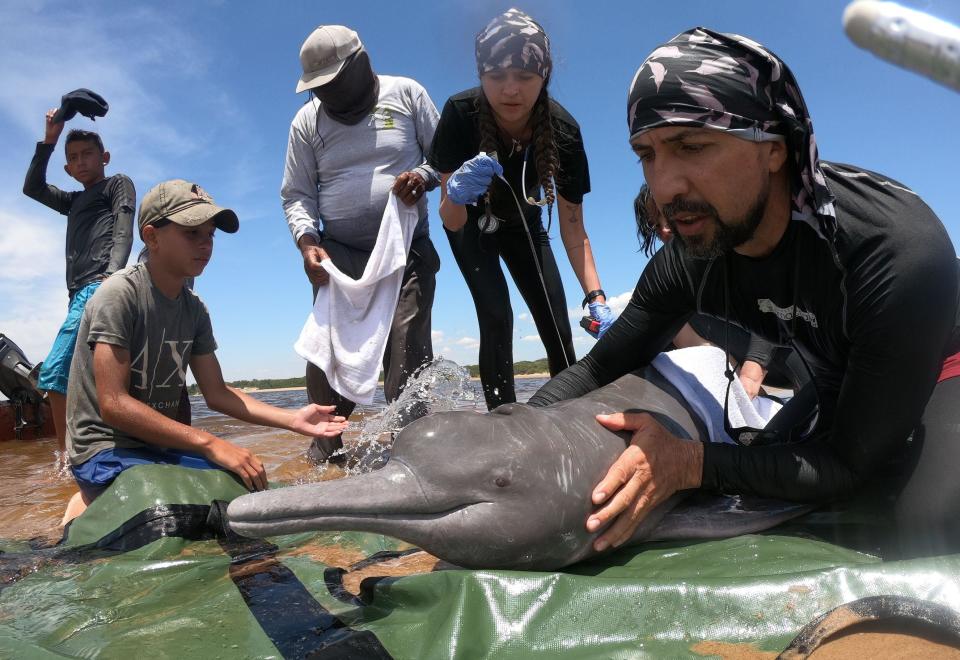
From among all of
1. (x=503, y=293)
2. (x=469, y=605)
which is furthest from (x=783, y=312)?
(x=503, y=293)

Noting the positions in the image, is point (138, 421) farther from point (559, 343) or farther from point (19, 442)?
point (19, 442)

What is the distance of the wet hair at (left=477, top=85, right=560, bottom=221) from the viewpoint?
4.25m

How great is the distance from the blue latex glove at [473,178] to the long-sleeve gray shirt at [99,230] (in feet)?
10.7

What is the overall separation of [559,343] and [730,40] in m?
2.90

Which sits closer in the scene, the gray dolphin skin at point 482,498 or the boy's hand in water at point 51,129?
the gray dolphin skin at point 482,498

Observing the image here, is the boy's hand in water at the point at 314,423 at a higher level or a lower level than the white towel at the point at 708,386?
lower

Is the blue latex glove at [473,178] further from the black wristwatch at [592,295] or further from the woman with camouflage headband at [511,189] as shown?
the black wristwatch at [592,295]

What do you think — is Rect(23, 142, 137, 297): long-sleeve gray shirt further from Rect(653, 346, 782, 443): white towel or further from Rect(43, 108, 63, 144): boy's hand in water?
Rect(653, 346, 782, 443): white towel

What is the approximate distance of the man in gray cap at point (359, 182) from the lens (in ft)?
16.0

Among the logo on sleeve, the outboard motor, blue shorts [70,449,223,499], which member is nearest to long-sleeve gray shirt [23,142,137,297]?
blue shorts [70,449,223,499]

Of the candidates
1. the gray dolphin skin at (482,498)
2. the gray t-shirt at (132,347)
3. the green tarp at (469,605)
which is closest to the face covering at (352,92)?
the gray t-shirt at (132,347)

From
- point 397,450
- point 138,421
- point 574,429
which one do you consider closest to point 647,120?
point 574,429

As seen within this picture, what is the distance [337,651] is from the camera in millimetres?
1698

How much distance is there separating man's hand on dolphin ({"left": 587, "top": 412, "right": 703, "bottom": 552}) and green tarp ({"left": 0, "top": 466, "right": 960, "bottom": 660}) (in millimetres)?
145
